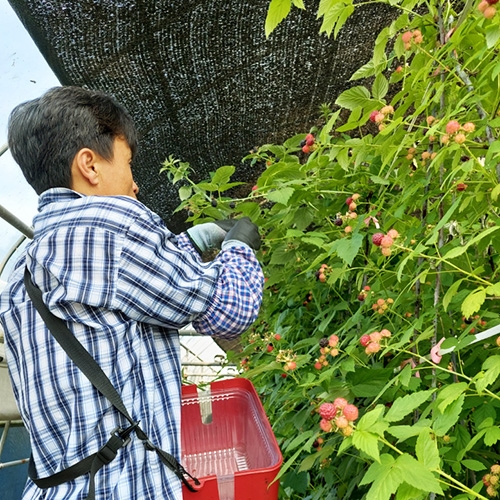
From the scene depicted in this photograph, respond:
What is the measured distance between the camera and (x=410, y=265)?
1188 mm

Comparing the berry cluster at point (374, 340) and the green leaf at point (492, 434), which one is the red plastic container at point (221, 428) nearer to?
the berry cluster at point (374, 340)

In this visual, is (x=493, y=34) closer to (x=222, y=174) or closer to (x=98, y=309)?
(x=98, y=309)

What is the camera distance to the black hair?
1.01 metres

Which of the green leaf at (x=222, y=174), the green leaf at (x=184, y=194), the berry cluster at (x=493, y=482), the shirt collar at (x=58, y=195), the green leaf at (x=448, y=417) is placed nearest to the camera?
the green leaf at (x=448, y=417)

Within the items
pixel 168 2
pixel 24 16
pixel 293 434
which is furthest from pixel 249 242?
pixel 24 16

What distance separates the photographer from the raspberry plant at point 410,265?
0.68 m

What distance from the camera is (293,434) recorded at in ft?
5.20

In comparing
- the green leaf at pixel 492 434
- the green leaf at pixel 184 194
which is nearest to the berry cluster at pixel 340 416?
the green leaf at pixel 492 434

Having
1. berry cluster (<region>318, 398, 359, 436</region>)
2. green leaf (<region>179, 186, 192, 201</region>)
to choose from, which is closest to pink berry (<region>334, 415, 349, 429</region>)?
berry cluster (<region>318, 398, 359, 436</region>)

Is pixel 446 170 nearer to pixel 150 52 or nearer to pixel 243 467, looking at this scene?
pixel 243 467

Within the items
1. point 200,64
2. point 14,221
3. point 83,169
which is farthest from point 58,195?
point 14,221

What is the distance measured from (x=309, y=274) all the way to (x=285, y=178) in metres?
0.33

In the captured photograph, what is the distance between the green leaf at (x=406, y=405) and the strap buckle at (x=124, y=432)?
1.40 ft

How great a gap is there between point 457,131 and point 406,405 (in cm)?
43
